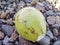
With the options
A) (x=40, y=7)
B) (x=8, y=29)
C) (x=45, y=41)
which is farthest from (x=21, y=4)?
(x=45, y=41)

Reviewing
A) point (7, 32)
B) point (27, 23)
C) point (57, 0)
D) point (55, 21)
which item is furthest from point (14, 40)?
point (57, 0)

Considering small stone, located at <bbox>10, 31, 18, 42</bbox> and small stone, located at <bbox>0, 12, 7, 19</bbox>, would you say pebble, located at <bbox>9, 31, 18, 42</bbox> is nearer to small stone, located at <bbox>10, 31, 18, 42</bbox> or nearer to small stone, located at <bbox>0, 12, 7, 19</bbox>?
small stone, located at <bbox>10, 31, 18, 42</bbox>

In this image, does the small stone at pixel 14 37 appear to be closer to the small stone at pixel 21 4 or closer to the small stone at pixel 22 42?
the small stone at pixel 22 42

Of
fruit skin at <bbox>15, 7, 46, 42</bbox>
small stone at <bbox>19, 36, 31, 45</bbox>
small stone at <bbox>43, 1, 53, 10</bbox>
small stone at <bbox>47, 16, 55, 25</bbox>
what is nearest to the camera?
fruit skin at <bbox>15, 7, 46, 42</bbox>

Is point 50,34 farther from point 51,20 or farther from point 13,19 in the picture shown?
point 13,19

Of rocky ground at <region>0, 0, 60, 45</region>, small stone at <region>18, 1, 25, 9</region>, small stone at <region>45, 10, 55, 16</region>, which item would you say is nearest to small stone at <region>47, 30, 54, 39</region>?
rocky ground at <region>0, 0, 60, 45</region>

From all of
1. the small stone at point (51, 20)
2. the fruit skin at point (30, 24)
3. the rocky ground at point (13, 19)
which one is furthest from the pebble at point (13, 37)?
the small stone at point (51, 20)

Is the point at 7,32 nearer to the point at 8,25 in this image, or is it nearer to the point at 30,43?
the point at 8,25

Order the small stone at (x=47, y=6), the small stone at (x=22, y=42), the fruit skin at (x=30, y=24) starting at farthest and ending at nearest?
the small stone at (x=47, y=6) → the small stone at (x=22, y=42) → the fruit skin at (x=30, y=24)
